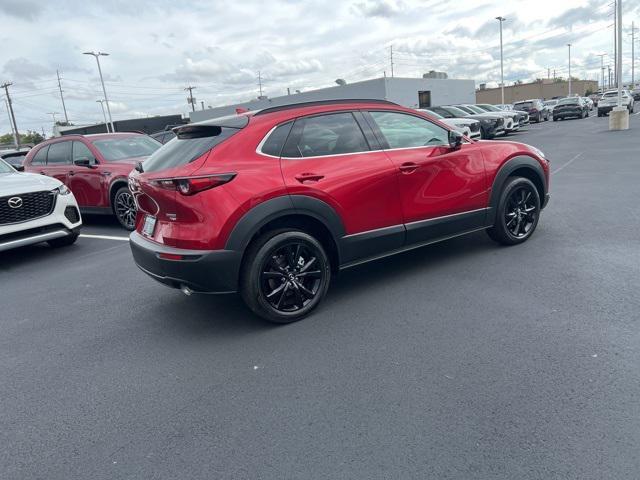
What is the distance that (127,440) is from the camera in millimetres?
2742

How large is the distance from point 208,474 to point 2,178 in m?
6.50

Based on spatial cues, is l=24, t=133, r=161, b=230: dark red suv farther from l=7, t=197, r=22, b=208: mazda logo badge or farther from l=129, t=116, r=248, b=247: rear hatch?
l=129, t=116, r=248, b=247: rear hatch

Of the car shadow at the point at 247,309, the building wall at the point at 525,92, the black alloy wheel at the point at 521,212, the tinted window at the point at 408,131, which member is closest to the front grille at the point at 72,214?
the car shadow at the point at 247,309

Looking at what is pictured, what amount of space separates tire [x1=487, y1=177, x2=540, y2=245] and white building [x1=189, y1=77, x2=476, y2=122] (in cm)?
3219

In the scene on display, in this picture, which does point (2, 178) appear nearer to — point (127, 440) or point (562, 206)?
point (127, 440)

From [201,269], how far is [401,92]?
40.9 metres

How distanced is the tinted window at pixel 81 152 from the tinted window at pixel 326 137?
6056 millimetres

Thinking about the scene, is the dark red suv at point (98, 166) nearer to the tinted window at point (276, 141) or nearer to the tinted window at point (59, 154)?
the tinted window at point (59, 154)

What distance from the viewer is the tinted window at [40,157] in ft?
32.7

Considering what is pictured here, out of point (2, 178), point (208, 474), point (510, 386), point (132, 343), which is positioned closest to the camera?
point (208, 474)

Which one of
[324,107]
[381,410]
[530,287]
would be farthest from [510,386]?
[324,107]

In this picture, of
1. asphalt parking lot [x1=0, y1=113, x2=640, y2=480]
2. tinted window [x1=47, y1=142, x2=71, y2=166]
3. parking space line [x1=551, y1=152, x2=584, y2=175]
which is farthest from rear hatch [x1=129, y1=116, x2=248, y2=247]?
Answer: parking space line [x1=551, y1=152, x2=584, y2=175]

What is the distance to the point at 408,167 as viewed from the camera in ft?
15.0

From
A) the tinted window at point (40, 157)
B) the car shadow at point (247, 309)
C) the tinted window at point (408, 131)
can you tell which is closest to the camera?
the car shadow at point (247, 309)
